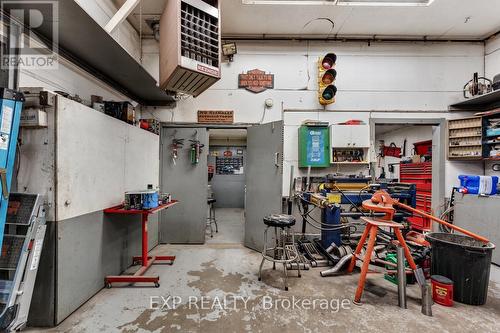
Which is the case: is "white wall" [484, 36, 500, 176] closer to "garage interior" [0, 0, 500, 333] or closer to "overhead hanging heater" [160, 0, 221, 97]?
"garage interior" [0, 0, 500, 333]

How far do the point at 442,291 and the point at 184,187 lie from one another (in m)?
3.48

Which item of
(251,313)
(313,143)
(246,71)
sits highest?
(246,71)

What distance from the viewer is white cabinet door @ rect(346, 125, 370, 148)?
354 cm

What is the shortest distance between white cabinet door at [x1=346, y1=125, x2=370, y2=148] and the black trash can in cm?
175

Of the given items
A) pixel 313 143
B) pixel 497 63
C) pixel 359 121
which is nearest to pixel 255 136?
pixel 313 143

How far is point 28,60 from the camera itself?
183 centimetres

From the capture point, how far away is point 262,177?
11.2 feet

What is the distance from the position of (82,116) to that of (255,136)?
88.8 inches

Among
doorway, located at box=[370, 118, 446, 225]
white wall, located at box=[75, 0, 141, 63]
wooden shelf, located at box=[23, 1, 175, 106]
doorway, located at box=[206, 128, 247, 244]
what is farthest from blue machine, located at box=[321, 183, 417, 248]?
doorway, located at box=[206, 128, 247, 244]

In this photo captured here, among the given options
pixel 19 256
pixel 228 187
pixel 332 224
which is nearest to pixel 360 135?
pixel 332 224

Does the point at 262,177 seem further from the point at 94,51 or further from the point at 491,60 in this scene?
the point at 491,60

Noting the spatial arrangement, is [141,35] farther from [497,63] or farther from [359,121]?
[497,63]

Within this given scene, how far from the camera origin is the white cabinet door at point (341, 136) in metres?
3.54

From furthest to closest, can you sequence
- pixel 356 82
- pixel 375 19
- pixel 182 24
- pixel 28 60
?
pixel 356 82, pixel 375 19, pixel 182 24, pixel 28 60
